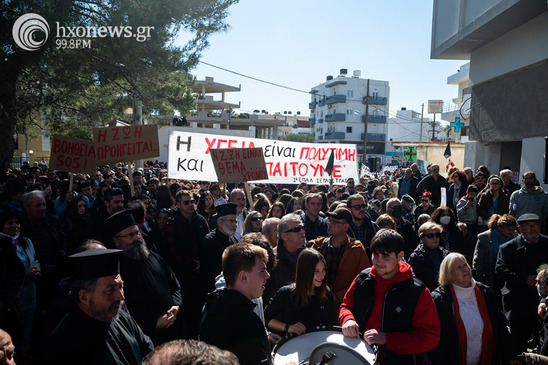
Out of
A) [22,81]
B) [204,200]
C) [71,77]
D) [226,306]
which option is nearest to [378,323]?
[226,306]

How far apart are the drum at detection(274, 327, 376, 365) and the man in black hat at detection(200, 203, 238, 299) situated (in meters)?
2.16

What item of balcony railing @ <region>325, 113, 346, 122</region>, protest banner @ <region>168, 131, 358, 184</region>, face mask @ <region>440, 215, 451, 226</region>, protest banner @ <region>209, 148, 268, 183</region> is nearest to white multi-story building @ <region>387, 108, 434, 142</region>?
balcony railing @ <region>325, 113, 346, 122</region>

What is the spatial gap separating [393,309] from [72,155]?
23.5 ft

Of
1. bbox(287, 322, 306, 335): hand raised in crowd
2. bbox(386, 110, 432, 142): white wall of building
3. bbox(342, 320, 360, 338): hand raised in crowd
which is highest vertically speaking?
bbox(386, 110, 432, 142): white wall of building

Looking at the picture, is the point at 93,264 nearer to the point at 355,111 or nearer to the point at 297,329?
the point at 297,329

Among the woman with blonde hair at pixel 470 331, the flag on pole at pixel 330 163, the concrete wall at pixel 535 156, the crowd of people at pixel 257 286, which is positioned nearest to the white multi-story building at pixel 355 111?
the concrete wall at pixel 535 156

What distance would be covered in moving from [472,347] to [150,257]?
297 centimetres

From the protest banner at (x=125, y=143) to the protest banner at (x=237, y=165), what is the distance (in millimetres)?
1224

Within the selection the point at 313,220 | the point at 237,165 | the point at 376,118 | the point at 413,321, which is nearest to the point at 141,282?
the point at 413,321

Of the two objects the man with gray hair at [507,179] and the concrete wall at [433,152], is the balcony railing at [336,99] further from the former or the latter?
the man with gray hair at [507,179]

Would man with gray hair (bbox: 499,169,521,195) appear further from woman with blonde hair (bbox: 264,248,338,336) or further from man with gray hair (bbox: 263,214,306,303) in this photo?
woman with blonde hair (bbox: 264,248,338,336)

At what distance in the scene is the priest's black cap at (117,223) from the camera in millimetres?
3525

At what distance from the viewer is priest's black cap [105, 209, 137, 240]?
3.53 metres

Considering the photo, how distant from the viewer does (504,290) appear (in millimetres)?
4719
